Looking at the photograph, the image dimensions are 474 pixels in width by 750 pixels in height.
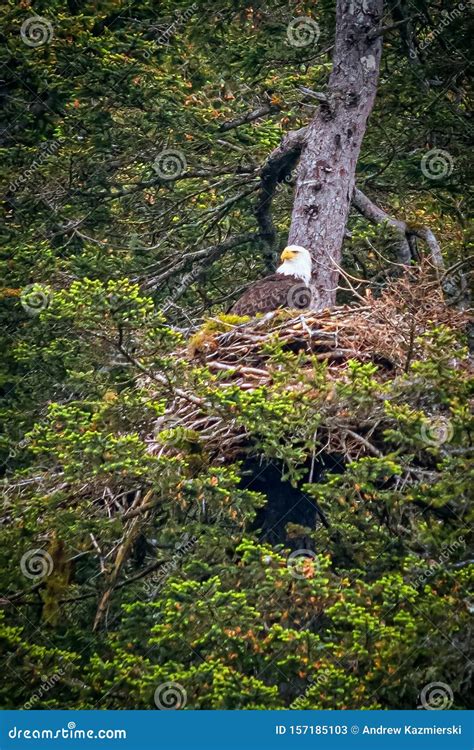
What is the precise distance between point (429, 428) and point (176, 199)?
5.68m

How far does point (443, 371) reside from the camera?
648cm

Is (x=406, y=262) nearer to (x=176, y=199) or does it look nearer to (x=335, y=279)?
(x=335, y=279)

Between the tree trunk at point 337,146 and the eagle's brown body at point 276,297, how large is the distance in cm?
26

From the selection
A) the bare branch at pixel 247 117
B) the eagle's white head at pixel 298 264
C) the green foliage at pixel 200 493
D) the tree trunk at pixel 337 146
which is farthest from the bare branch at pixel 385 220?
the bare branch at pixel 247 117

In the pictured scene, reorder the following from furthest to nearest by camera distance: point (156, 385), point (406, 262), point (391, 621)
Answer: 1. point (406, 262)
2. point (156, 385)
3. point (391, 621)

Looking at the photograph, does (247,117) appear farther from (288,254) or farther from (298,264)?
(298,264)

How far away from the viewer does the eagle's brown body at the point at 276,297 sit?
913 centimetres

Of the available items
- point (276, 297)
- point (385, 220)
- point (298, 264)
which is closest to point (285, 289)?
point (276, 297)

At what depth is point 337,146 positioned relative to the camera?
9.72 metres

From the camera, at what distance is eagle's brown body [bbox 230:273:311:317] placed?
9.13 m

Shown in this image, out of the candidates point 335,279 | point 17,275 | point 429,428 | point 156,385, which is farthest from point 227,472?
point 17,275

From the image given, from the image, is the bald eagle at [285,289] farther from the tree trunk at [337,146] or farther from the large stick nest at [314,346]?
the large stick nest at [314,346]

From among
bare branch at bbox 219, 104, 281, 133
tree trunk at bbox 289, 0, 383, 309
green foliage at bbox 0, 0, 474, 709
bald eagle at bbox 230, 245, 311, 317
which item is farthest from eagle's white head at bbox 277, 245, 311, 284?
bare branch at bbox 219, 104, 281, 133

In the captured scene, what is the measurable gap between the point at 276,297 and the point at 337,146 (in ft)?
5.09
